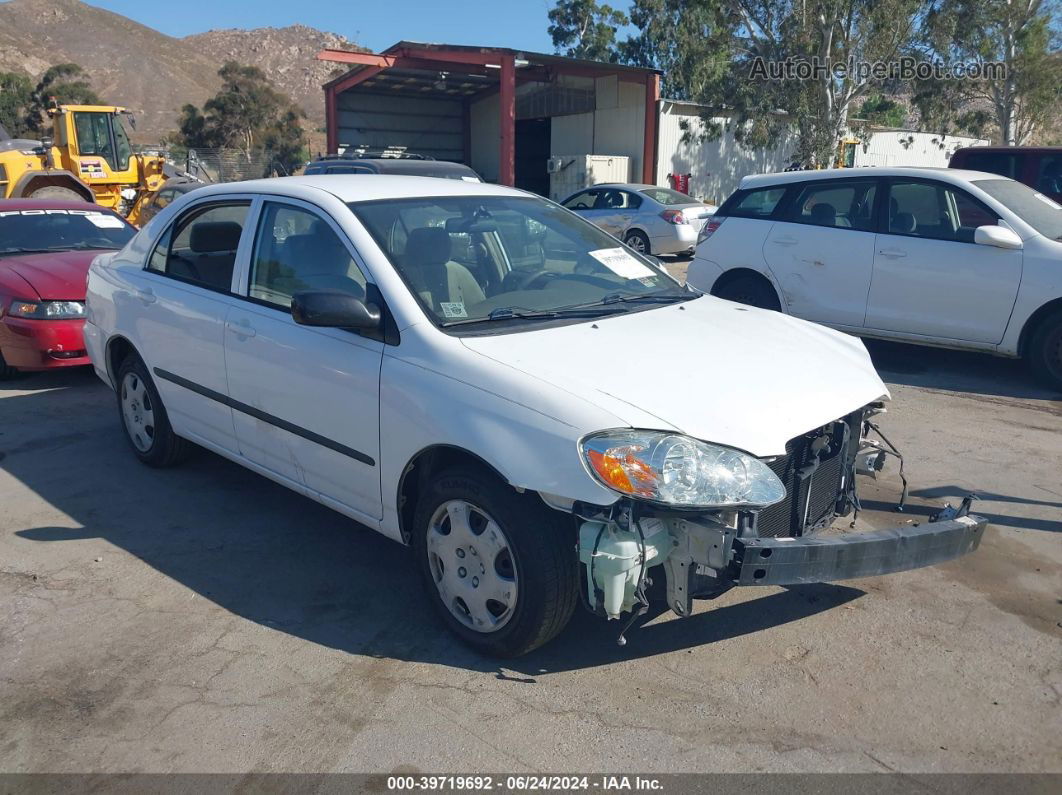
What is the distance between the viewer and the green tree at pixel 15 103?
184ft

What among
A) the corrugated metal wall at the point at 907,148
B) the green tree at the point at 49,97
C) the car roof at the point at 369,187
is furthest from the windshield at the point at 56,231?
the green tree at the point at 49,97

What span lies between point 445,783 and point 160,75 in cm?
10164

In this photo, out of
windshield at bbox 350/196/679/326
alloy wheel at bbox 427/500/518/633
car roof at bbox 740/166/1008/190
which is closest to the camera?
alloy wheel at bbox 427/500/518/633

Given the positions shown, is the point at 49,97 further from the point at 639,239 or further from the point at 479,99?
the point at 639,239

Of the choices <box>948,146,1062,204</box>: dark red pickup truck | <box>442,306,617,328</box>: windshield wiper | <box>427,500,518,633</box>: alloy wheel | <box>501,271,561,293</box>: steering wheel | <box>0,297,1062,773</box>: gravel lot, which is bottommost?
<box>0,297,1062,773</box>: gravel lot

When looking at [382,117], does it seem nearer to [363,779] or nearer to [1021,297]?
[1021,297]

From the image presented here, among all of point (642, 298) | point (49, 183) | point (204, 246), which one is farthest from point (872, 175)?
point (49, 183)

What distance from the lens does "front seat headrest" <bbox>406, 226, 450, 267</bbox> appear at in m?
3.96

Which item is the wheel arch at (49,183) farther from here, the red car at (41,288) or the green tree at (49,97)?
the green tree at (49,97)

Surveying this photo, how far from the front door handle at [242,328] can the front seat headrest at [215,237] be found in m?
0.50

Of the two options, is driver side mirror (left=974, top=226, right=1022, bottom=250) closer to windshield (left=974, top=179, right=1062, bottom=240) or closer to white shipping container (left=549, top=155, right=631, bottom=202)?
windshield (left=974, top=179, right=1062, bottom=240)

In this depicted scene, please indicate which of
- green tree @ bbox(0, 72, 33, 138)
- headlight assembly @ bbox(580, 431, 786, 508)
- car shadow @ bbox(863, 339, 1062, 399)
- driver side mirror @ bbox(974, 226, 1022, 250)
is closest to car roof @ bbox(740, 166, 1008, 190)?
driver side mirror @ bbox(974, 226, 1022, 250)

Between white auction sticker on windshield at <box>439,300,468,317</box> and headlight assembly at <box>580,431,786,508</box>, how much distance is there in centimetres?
99

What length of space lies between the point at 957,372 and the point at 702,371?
5.37 metres
